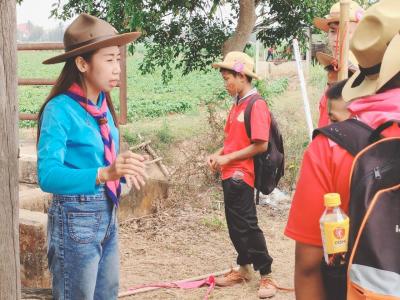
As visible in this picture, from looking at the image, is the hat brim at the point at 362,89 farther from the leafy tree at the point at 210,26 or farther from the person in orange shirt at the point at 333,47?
the leafy tree at the point at 210,26

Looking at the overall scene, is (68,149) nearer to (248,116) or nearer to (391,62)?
(391,62)

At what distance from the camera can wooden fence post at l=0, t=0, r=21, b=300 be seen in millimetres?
2047

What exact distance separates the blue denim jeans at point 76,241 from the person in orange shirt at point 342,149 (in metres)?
1.07

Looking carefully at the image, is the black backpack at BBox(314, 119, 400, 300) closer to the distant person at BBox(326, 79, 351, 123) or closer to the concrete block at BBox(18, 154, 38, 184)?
the distant person at BBox(326, 79, 351, 123)

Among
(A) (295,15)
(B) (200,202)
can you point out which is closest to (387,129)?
(B) (200,202)

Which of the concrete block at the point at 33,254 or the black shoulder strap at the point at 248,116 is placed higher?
the black shoulder strap at the point at 248,116

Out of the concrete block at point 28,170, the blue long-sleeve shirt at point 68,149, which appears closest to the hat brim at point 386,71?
the blue long-sleeve shirt at point 68,149

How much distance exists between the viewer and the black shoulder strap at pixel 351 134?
1.38 m

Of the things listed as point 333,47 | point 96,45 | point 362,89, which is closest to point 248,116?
point 333,47

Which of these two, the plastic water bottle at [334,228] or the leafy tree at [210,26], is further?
the leafy tree at [210,26]

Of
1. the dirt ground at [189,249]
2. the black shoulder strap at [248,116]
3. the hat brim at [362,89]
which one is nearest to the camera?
the hat brim at [362,89]

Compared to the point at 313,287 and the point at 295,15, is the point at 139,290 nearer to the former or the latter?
the point at 313,287

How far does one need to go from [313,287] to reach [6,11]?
1401mm

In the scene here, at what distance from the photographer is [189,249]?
511 cm
